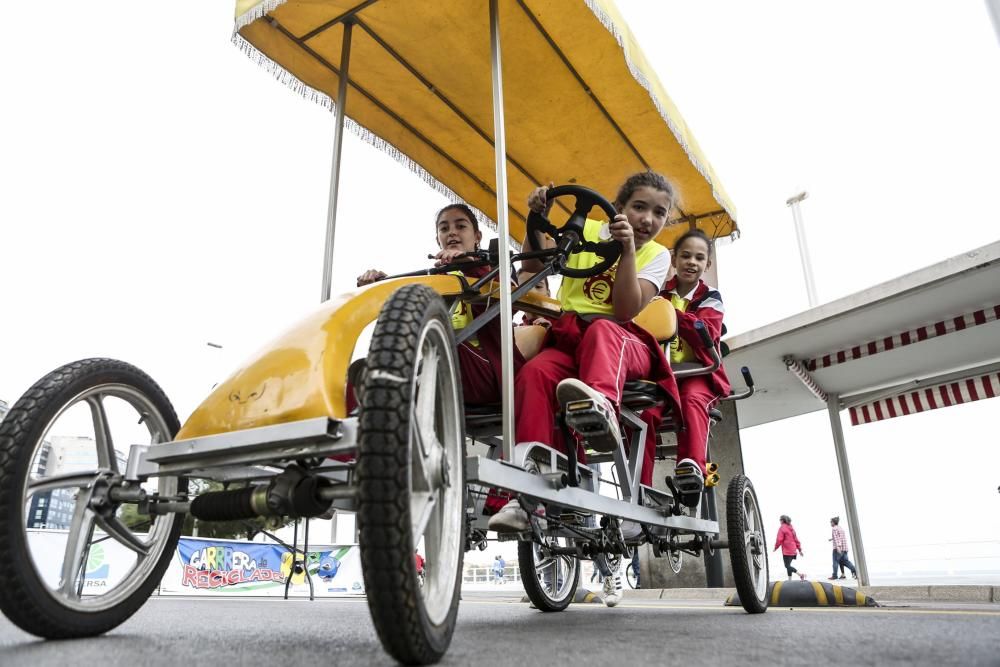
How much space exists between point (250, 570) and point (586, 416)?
519 inches

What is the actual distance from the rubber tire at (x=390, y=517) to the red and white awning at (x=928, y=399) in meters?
8.27

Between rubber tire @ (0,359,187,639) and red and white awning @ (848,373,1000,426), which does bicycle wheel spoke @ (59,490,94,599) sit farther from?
red and white awning @ (848,373,1000,426)

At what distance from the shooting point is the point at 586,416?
212 centimetres

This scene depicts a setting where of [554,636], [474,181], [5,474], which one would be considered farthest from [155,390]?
[474,181]

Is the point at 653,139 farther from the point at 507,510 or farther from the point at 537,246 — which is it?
the point at 507,510

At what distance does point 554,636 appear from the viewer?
6.75 ft

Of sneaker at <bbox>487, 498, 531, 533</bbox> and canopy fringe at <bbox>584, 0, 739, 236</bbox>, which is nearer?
sneaker at <bbox>487, 498, 531, 533</bbox>

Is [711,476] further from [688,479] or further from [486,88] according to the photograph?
[486,88]

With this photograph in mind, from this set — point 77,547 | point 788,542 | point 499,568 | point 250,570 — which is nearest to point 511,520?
point 77,547

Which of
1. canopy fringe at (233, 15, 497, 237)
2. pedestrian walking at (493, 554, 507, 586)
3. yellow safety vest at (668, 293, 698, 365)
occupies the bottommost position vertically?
pedestrian walking at (493, 554, 507, 586)

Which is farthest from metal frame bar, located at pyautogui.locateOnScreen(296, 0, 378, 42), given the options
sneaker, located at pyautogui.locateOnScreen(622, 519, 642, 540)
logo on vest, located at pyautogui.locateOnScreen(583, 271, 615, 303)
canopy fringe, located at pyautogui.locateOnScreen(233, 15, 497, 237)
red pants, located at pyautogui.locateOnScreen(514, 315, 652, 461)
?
sneaker, located at pyautogui.locateOnScreen(622, 519, 642, 540)

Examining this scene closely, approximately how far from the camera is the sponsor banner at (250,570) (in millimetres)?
12180

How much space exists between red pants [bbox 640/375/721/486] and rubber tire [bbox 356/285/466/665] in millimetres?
1914

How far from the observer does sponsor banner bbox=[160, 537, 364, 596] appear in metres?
12.2
